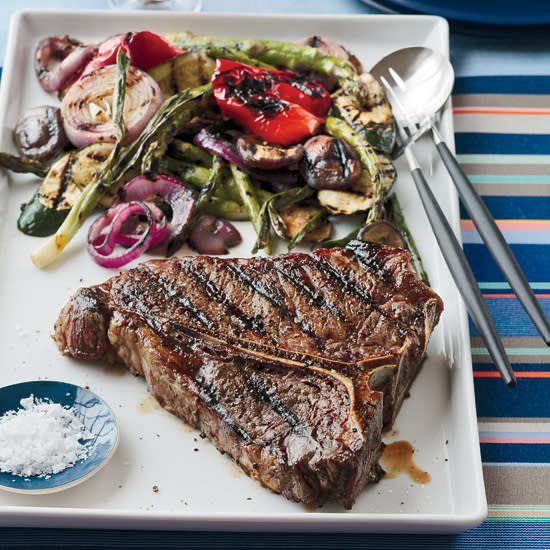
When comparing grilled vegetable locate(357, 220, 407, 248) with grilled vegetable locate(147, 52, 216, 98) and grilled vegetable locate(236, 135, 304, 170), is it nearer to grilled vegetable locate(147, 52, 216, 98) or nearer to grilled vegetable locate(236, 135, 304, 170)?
grilled vegetable locate(236, 135, 304, 170)

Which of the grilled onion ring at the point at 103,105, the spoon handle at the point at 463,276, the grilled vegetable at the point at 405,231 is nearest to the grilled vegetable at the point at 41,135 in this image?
the grilled onion ring at the point at 103,105

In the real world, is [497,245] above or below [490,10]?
below

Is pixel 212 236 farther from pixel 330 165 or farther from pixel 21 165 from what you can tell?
pixel 21 165

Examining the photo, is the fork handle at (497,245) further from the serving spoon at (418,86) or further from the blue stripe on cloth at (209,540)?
the blue stripe on cloth at (209,540)

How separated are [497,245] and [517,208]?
1373 mm

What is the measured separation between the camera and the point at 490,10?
716 cm

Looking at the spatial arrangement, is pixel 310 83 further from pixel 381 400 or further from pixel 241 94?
pixel 381 400

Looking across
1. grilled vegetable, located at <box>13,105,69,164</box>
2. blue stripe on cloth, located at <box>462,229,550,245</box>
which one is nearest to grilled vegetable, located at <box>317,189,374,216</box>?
blue stripe on cloth, located at <box>462,229,550,245</box>

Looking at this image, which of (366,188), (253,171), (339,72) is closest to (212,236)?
(253,171)

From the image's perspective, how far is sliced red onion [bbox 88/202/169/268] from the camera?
5.08m

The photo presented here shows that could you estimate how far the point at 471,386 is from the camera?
4438 millimetres

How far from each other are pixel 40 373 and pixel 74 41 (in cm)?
305

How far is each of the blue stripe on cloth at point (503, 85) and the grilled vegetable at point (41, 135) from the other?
322 centimetres

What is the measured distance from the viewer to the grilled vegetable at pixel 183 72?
6004mm
